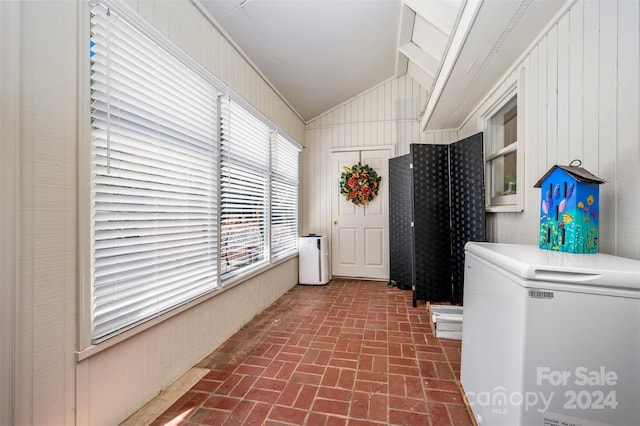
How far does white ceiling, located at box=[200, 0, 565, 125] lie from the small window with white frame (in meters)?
0.32

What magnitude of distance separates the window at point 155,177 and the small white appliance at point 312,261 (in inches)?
63.4

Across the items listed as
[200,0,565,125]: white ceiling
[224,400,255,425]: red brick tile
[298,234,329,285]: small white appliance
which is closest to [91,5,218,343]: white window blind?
[224,400,255,425]: red brick tile

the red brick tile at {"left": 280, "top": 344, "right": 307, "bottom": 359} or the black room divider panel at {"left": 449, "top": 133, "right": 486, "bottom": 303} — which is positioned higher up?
the black room divider panel at {"left": 449, "top": 133, "right": 486, "bottom": 303}

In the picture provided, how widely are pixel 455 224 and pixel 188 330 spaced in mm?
3052

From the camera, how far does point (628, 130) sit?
122 centimetres

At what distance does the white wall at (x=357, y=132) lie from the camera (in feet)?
14.6

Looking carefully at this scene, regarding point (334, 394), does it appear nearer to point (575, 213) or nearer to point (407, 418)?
point (407, 418)

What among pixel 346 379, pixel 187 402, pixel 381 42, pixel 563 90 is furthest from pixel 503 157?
pixel 187 402

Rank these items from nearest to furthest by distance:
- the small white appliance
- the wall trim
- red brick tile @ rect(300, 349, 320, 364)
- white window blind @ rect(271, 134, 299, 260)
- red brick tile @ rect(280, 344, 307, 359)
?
1. the wall trim
2. red brick tile @ rect(300, 349, 320, 364)
3. red brick tile @ rect(280, 344, 307, 359)
4. white window blind @ rect(271, 134, 299, 260)
5. the small white appliance

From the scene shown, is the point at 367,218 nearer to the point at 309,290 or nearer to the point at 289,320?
the point at 309,290

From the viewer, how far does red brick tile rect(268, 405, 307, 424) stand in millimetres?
1474

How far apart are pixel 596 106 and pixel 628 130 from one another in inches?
10.5

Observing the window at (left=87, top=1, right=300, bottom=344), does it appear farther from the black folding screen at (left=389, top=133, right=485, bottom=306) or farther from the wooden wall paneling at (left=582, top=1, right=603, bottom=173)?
the wooden wall paneling at (left=582, top=1, right=603, bottom=173)

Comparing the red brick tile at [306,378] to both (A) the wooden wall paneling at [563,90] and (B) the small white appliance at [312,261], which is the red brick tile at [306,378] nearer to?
(A) the wooden wall paneling at [563,90]
